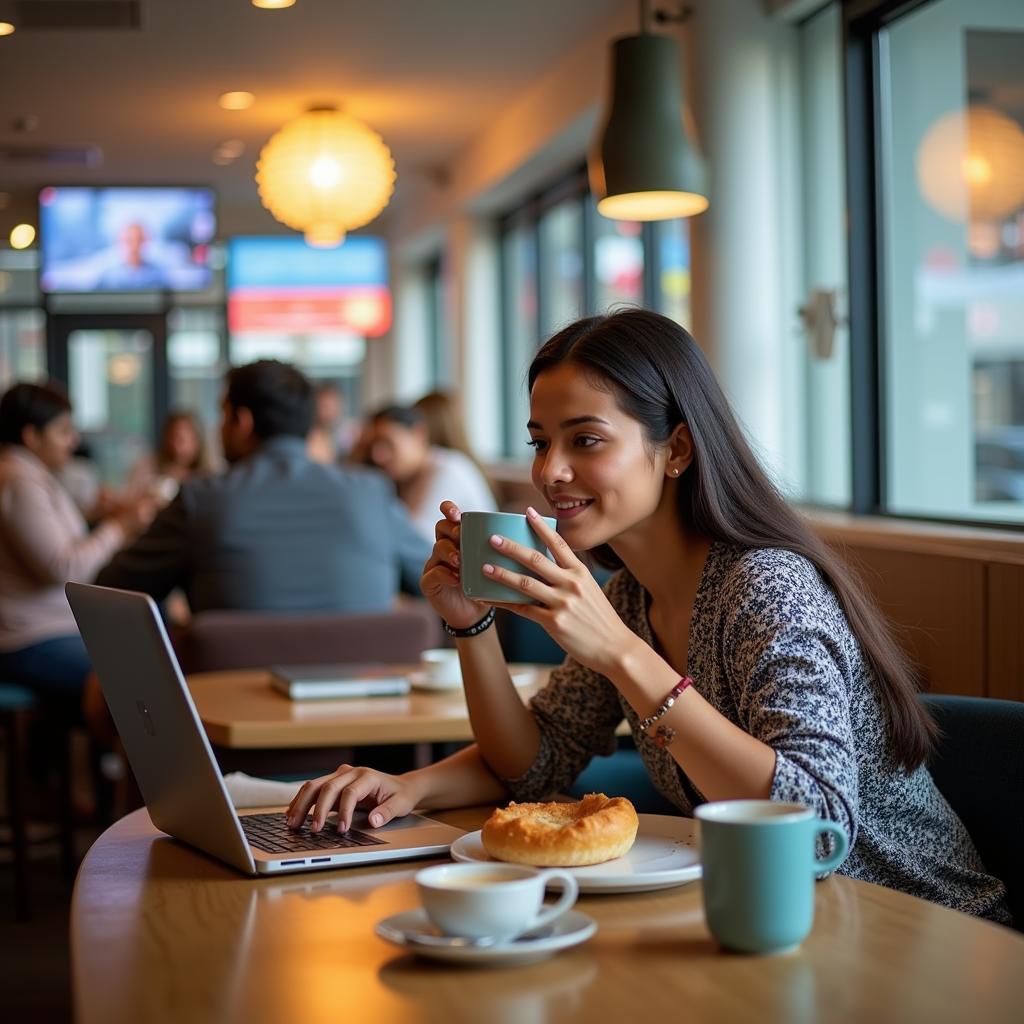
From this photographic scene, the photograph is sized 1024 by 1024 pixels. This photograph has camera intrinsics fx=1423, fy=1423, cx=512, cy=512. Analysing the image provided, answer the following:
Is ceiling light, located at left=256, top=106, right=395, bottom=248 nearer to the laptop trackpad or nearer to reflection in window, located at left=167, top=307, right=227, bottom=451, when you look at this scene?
the laptop trackpad

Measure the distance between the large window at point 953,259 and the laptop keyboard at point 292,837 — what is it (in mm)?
2394

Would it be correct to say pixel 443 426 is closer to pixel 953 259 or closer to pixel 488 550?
pixel 953 259

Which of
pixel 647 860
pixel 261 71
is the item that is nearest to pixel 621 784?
pixel 647 860

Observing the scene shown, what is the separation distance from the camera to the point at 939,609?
2941 millimetres

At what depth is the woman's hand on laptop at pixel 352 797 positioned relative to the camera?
1553 mm

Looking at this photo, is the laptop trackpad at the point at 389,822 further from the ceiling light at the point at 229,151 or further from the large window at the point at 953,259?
the ceiling light at the point at 229,151

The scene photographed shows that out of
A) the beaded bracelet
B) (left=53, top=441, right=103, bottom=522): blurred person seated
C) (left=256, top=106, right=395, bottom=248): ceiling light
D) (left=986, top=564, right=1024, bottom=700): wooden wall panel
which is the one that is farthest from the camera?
(left=53, top=441, right=103, bottom=522): blurred person seated

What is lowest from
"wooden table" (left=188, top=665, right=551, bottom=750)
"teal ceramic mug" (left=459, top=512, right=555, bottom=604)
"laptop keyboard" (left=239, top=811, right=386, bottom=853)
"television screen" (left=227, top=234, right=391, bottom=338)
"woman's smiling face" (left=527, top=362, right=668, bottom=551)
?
"wooden table" (left=188, top=665, right=551, bottom=750)

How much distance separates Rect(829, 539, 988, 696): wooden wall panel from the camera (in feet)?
9.14

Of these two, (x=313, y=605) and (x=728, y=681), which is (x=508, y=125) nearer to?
(x=313, y=605)

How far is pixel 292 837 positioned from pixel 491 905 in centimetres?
50

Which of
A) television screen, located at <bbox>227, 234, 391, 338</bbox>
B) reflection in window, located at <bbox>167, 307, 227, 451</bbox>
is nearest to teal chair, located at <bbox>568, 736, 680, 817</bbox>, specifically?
television screen, located at <bbox>227, 234, 391, 338</bbox>

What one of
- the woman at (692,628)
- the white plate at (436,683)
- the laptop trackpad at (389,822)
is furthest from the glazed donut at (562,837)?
the white plate at (436,683)

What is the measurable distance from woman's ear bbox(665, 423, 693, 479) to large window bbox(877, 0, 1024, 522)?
6.55ft
